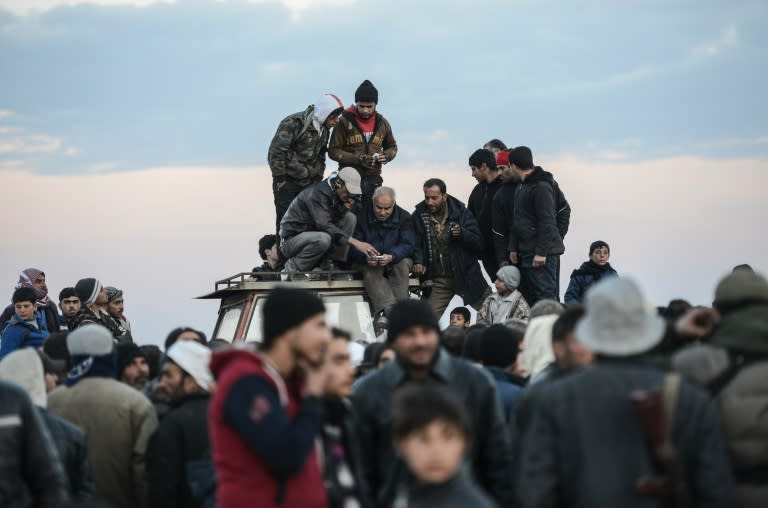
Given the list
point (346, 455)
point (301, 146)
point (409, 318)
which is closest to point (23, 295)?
point (301, 146)

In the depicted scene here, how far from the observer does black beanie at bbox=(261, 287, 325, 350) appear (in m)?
5.55

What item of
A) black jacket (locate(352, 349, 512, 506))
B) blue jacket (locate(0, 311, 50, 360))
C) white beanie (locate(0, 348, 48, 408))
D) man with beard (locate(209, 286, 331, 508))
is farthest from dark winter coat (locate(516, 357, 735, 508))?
blue jacket (locate(0, 311, 50, 360))

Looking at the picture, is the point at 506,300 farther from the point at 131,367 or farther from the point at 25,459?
the point at 25,459

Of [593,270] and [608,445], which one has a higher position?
[593,270]

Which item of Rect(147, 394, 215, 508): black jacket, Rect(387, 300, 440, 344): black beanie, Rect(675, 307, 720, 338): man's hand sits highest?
Rect(387, 300, 440, 344): black beanie

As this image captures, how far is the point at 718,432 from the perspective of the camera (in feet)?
17.7

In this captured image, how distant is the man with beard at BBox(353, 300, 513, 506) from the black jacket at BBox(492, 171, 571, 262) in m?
9.89

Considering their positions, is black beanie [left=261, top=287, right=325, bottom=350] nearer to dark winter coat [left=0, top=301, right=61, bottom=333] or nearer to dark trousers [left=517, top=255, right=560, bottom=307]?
dark trousers [left=517, top=255, right=560, bottom=307]

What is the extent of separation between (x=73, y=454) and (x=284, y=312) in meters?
2.74

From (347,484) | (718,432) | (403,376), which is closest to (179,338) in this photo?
(403,376)

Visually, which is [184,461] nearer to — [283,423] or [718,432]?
[283,423]

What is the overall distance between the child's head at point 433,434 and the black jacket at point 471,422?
117cm

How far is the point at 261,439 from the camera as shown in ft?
17.0

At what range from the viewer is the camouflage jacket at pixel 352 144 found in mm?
17641
